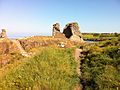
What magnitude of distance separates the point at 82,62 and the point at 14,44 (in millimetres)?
14854

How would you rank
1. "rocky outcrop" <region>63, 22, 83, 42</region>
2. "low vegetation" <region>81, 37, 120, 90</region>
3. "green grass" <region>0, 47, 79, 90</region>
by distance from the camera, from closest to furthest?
"green grass" <region>0, 47, 79, 90</region>, "low vegetation" <region>81, 37, 120, 90</region>, "rocky outcrop" <region>63, 22, 83, 42</region>

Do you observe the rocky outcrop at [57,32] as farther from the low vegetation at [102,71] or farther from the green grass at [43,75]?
the green grass at [43,75]

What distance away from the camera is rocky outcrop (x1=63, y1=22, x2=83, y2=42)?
148 feet

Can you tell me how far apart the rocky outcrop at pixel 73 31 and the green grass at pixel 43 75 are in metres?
22.4

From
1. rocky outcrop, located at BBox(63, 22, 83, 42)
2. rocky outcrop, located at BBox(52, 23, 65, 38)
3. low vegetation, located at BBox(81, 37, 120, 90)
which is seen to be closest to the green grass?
low vegetation, located at BBox(81, 37, 120, 90)

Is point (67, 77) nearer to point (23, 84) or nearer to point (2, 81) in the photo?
point (23, 84)

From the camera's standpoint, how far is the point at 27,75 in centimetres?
1853

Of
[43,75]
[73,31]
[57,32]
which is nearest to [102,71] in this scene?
[43,75]

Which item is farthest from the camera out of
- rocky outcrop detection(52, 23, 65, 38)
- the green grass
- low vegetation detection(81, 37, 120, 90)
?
rocky outcrop detection(52, 23, 65, 38)

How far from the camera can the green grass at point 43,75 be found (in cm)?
1723

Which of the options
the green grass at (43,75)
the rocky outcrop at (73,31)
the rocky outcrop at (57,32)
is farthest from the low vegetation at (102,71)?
the rocky outcrop at (57,32)

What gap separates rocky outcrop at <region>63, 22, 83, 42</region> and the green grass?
2235cm

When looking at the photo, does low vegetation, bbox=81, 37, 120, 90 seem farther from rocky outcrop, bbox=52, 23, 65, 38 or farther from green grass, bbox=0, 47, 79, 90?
rocky outcrop, bbox=52, 23, 65, 38

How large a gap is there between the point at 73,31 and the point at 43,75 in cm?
2768
